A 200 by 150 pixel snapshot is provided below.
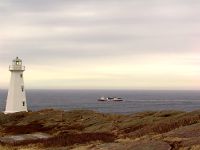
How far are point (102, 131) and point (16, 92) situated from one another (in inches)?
1364

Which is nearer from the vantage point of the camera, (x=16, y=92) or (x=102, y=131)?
(x=102, y=131)

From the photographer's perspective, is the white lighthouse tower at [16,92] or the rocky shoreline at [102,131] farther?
the white lighthouse tower at [16,92]

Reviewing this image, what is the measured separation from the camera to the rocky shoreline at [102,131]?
21969mm

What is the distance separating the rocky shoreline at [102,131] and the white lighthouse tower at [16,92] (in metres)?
8.26

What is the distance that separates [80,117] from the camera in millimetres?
49438

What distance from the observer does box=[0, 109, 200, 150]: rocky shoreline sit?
21969 millimetres

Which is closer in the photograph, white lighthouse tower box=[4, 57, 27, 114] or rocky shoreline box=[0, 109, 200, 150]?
rocky shoreline box=[0, 109, 200, 150]

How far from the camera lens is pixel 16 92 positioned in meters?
67.9

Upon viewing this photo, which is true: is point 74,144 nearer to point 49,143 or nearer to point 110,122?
point 49,143

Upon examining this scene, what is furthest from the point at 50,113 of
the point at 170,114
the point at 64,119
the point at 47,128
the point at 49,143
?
the point at 49,143

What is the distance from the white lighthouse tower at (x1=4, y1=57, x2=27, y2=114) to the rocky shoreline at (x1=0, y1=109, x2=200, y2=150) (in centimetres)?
826

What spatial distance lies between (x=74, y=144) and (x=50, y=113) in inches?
1132

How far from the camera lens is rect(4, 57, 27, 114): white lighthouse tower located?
6738 centimetres

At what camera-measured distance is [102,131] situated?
36125 millimetres
